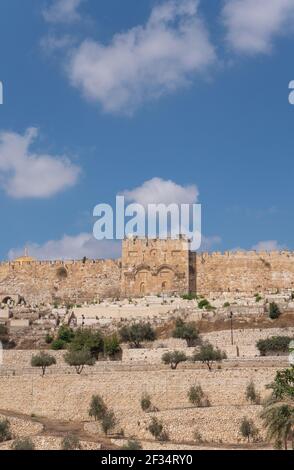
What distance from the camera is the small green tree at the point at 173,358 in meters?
28.7

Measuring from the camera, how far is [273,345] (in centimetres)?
3078

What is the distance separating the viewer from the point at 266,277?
155ft

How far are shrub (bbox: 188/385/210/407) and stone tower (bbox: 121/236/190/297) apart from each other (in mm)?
20651

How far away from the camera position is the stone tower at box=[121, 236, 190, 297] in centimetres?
4622

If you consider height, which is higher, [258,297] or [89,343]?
[258,297]

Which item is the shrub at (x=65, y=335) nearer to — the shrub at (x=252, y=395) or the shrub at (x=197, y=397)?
the shrub at (x=197, y=397)

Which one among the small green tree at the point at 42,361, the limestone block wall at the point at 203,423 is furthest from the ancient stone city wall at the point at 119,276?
the limestone block wall at the point at 203,423

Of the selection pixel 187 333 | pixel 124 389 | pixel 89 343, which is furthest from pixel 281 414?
pixel 187 333

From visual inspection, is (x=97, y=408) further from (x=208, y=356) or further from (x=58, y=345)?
(x=58, y=345)

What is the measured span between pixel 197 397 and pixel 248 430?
3.08 meters

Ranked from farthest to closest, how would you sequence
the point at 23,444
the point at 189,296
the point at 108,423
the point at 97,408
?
the point at 189,296
the point at 97,408
the point at 108,423
the point at 23,444

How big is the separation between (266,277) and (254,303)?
7.47 meters

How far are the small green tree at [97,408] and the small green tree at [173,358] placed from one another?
12.5 ft

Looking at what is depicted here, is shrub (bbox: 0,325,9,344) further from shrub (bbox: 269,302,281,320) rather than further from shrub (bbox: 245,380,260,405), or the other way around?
shrub (bbox: 245,380,260,405)
